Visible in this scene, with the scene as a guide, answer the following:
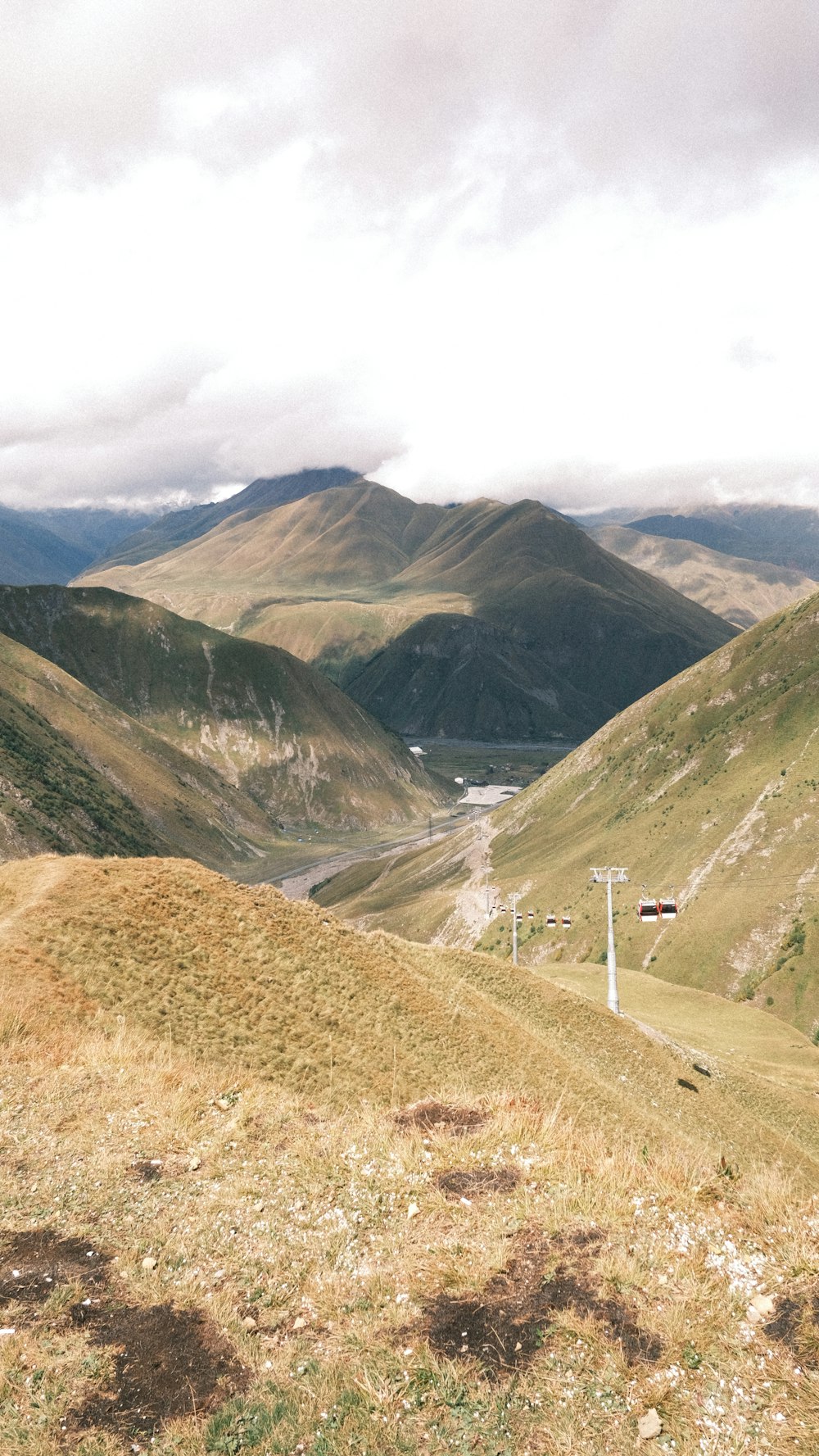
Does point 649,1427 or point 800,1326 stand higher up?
point 649,1427

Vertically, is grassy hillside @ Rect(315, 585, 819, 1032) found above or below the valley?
below

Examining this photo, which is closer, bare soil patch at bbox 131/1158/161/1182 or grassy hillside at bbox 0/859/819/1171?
bare soil patch at bbox 131/1158/161/1182

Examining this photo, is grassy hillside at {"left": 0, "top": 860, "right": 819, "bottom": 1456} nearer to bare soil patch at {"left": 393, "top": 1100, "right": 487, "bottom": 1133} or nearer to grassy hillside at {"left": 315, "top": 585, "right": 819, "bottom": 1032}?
bare soil patch at {"left": 393, "top": 1100, "right": 487, "bottom": 1133}

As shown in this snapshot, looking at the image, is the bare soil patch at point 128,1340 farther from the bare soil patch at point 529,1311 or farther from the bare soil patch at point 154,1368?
the bare soil patch at point 529,1311

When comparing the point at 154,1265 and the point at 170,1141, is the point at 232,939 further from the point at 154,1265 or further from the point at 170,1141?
the point at 154,1265

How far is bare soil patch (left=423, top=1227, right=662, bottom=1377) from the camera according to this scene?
10.3 meters

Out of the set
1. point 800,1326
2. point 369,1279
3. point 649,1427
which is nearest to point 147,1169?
point 369,1279

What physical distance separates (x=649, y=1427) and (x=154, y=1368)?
6420 mm

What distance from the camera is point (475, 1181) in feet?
48.5

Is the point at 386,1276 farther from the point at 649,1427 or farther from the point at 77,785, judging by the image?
the point at 77,785

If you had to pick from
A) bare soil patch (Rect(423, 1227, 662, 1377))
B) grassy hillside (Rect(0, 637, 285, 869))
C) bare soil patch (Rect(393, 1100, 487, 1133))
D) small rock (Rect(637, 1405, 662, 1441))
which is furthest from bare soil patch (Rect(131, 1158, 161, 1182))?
grassy hillside (Rect(0, 637, 285, 869))

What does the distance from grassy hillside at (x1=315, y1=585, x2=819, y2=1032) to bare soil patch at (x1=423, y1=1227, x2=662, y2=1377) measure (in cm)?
7200

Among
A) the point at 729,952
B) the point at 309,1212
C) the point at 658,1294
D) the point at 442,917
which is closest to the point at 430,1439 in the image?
the point at 658,1294

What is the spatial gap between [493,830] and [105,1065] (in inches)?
6115
